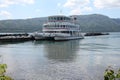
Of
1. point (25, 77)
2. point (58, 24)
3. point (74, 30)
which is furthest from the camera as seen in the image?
point (74, 30)

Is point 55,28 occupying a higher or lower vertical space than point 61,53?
higher

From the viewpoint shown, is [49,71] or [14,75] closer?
[14,75]

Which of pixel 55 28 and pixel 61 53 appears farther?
pixel 55 28

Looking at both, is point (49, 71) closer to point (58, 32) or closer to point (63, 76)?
point (63, 76)

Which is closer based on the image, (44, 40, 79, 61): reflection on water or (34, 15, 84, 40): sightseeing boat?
(44, 40, 79, 61): reflection on water

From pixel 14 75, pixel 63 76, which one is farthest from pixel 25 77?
pixel 63 76

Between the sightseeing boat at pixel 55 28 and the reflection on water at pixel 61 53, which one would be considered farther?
the sightseeing boat at pixel 55 28

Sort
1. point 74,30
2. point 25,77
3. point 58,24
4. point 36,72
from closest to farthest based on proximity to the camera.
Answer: point 25,77, point 36,72, point 58,24, point 74,30

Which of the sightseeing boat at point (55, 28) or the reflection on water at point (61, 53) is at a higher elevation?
the sightseeing boat at point (55, 28)

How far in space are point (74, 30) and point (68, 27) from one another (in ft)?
31.0

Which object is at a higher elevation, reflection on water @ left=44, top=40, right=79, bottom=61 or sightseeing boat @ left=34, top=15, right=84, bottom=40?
sightseeing boat @ left=34, top=15, right=84, bottom=40

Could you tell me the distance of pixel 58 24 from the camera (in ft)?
279

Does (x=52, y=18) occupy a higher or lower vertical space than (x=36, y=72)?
higher

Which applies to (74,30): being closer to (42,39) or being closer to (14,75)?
(42,39)
